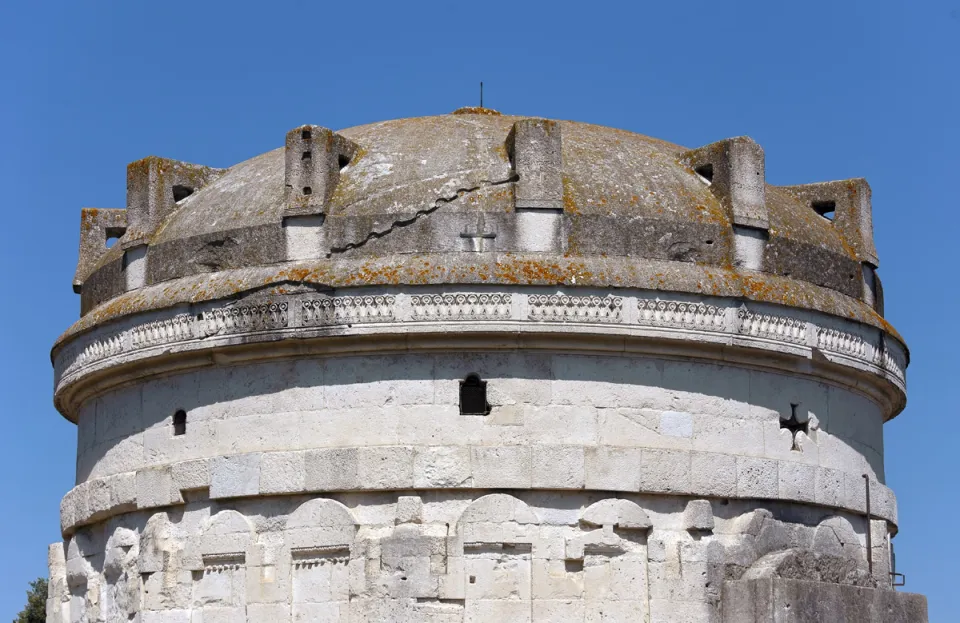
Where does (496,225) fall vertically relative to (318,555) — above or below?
above

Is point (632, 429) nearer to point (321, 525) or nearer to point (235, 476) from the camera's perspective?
point (321, 525)

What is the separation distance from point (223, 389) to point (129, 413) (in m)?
1.55

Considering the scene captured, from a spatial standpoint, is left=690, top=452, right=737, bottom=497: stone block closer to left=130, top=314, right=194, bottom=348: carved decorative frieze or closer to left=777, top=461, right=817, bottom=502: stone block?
left=777, top=461, right=817, bottom=502: stone block

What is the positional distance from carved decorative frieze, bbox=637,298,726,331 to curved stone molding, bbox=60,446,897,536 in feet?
4.31

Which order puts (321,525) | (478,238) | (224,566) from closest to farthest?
(321,525) < (224,566) < (478,238)

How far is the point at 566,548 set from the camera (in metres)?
18.2

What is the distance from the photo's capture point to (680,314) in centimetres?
1888

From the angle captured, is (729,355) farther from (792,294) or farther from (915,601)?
(915,601)

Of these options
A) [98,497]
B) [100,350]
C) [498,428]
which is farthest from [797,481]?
[100,350]

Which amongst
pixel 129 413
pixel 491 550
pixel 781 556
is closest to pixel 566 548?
pixel 491 550

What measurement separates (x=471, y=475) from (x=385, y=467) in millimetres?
866

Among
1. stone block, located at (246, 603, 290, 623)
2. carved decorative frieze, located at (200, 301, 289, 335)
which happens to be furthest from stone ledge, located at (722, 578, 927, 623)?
carved decorative frieze, located at (200, 301, 289, 335)

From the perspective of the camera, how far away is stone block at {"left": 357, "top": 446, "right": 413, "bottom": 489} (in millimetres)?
18266

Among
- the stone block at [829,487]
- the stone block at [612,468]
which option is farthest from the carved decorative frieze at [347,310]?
the stone block at [829,487]
